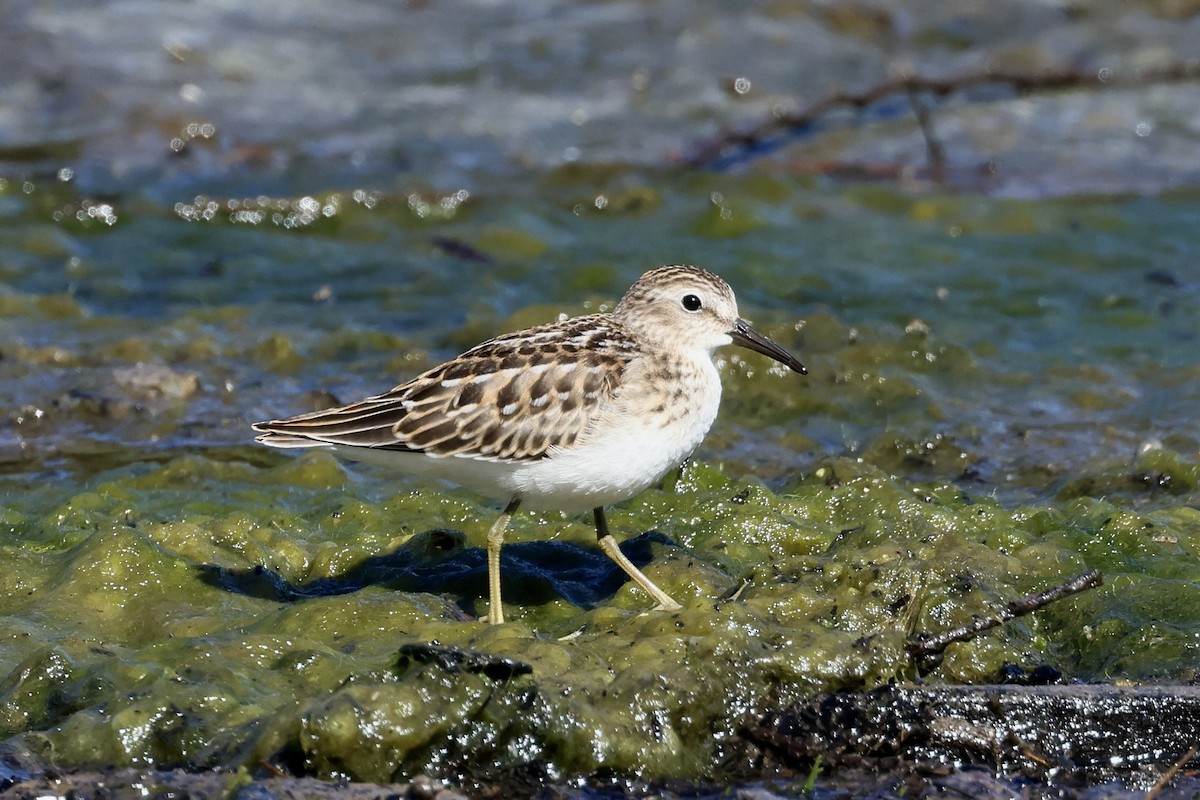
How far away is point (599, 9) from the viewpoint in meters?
16.0

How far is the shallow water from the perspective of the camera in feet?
16.1

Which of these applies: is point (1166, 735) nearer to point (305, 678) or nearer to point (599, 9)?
point (305, 678)

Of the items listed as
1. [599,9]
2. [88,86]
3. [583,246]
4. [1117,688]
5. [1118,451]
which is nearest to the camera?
[1117,688]

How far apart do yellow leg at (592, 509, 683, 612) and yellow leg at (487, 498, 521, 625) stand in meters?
0.34

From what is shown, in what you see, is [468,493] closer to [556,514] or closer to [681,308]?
[556,514]

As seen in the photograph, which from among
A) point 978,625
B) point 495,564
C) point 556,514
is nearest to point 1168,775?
point 978,625

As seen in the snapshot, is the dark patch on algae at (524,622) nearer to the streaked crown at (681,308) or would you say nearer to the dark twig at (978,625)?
the dark twig at (978,625)

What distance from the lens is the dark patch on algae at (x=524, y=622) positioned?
15.2 feet

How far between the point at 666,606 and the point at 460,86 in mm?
9982

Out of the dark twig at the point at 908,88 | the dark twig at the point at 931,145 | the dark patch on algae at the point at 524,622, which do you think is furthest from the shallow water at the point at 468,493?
the dark twig at the point at 931,145

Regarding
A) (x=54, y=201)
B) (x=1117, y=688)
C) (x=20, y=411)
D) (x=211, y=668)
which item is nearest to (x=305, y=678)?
(x=211, y=668)

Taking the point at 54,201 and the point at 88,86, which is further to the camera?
the point at 88,86

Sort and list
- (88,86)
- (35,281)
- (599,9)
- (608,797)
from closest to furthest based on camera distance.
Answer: (608,797) < (35,281) < (88,86) < (599,9)

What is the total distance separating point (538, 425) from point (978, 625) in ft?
5.78
